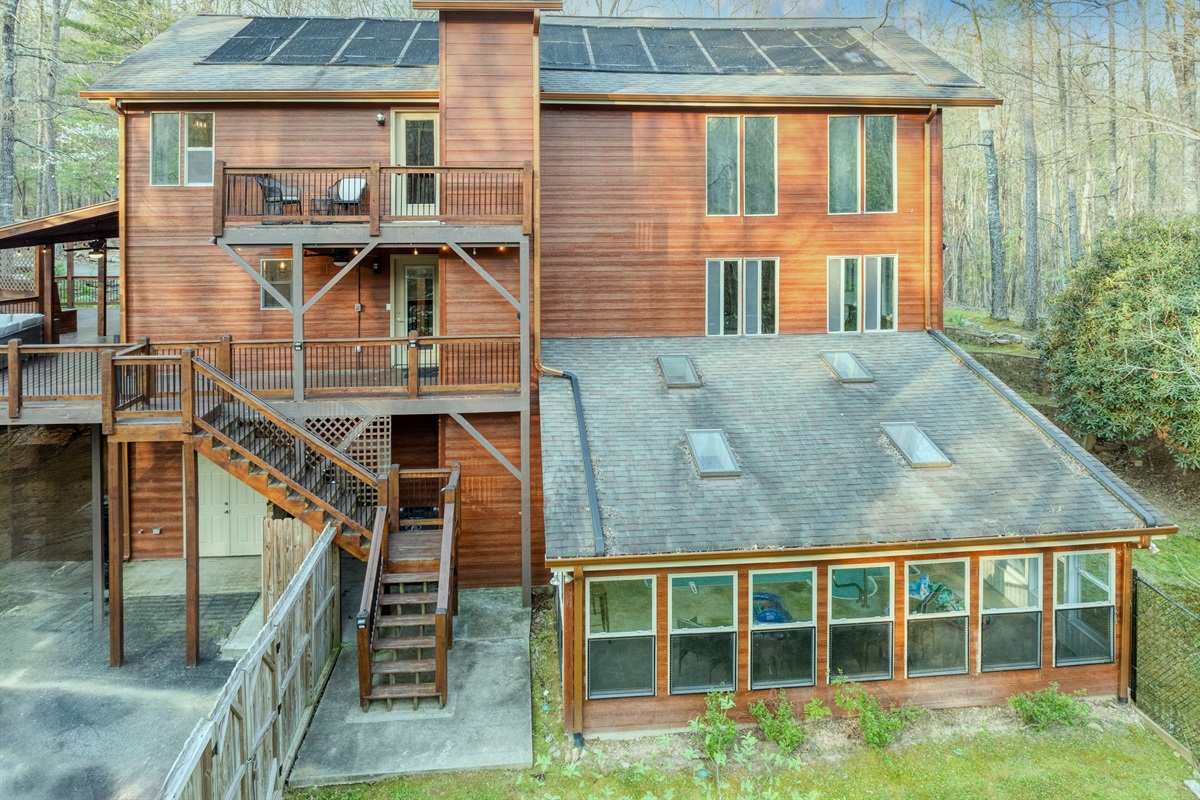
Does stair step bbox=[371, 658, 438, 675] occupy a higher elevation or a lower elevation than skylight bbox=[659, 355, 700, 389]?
lower

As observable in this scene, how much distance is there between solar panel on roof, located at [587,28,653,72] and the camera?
13.0 m

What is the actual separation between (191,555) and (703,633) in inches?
259

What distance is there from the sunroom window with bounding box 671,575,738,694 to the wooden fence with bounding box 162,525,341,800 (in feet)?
13.1

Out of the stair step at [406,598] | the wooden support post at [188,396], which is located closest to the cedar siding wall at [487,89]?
the wooden support post at [188,396]

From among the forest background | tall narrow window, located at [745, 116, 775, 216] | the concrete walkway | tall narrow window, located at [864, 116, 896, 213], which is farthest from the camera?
the forest background

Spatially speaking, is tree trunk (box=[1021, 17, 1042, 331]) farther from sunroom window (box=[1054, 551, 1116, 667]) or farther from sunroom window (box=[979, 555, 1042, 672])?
sunroom window (box=[979, 555, 1042, 672])

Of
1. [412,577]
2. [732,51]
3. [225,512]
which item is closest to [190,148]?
[225,512]

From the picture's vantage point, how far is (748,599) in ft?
25.3

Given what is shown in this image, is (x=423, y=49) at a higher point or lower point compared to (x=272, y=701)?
higher

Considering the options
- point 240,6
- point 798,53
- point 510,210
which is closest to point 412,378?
point 510,210

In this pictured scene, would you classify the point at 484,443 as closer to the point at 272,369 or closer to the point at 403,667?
the point at 403,667

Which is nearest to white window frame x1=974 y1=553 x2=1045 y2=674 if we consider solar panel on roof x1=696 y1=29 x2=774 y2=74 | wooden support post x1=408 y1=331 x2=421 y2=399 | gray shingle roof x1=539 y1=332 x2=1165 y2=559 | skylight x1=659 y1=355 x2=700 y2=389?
gray shingle roof x1=539 y1=332 x2=1165 y2=559

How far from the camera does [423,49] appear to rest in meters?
13.3

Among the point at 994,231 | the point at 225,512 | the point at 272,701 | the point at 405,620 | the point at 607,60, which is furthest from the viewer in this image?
the point at 994,231
